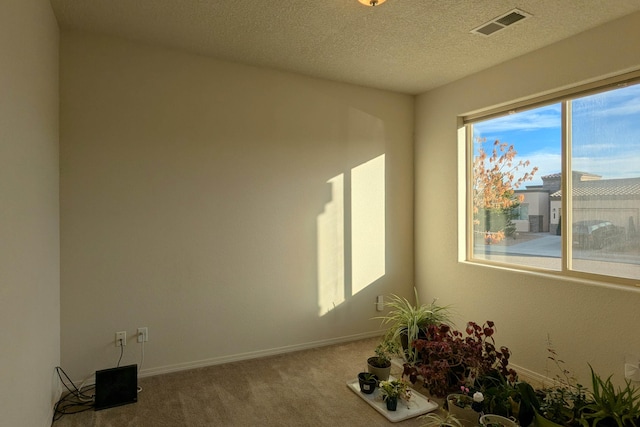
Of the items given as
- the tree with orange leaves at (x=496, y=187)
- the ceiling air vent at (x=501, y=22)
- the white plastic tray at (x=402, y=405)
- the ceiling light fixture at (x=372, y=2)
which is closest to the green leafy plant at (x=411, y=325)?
the white plastic tray at (x=402, y=405)

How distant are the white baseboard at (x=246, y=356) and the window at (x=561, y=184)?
150cm

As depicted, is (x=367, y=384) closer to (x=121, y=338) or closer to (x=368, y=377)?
(x=368, y=377)

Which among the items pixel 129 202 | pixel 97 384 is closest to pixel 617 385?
pixel 97 384

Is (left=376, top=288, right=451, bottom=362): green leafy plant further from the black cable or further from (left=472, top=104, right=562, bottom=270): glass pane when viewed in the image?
the black cable

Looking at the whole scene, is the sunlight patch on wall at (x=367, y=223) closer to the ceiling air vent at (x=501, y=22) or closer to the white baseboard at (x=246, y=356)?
the white baseboard at (x=246, y=356)

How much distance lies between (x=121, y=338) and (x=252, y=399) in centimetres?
114

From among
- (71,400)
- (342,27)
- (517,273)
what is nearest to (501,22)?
(342,27)

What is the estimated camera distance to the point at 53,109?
257cm

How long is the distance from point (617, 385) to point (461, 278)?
1.45 metres

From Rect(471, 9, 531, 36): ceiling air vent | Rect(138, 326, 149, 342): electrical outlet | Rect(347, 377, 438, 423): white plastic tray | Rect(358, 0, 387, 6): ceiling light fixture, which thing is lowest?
Rect(347, 377, 438, 423): white plastic tray

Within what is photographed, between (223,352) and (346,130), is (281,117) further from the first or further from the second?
(223,352)

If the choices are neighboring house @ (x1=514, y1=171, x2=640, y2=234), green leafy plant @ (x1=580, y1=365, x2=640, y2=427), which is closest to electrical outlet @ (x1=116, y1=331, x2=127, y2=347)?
green leafy plant @ (x1=580, y1=365, x2=640, y2=427)

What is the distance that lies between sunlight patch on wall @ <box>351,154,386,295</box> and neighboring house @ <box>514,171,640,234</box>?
1347 millimetres

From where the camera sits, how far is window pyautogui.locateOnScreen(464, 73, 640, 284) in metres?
2.66
